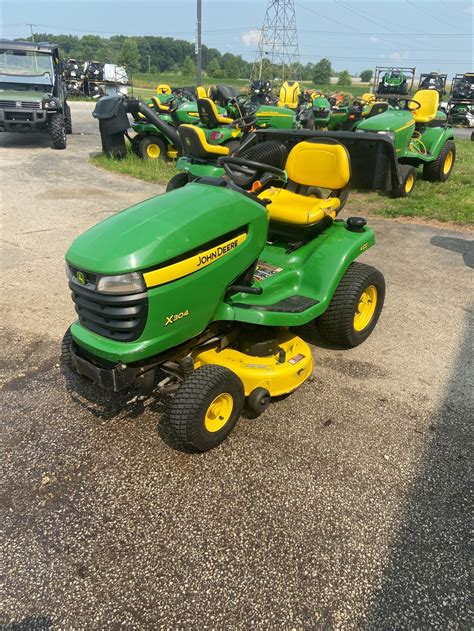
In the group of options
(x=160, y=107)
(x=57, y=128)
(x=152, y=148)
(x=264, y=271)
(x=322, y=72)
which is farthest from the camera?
(x=322, y=72)

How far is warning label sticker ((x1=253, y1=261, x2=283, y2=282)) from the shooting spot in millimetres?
2887

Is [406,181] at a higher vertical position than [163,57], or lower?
lower

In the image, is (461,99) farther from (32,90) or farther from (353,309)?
(353,309)

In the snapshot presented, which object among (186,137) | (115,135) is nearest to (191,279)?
(186,137)

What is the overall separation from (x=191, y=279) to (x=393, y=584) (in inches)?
57.4

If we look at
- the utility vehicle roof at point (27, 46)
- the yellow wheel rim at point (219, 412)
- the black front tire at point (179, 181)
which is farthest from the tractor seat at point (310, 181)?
the utility vehicle roof at point (27, 46)

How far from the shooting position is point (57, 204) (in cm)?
673

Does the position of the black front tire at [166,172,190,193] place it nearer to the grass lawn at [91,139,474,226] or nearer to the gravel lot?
the grass lawn at [91,139,474,226]

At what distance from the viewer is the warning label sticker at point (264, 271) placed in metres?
2.89

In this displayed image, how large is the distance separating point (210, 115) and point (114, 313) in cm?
726

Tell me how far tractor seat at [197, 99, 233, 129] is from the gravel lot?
6.17m

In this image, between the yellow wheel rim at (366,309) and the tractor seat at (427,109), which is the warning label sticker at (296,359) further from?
the tractor seat at (427,109)

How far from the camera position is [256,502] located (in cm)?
213

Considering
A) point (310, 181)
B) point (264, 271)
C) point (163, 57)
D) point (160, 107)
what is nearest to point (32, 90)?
point (160, 107)
